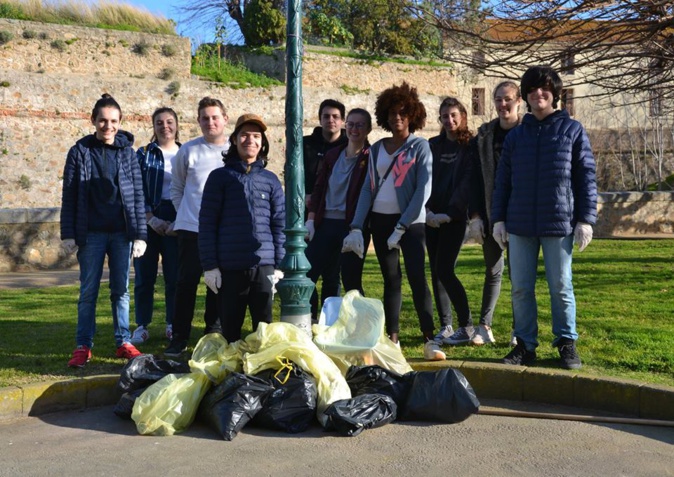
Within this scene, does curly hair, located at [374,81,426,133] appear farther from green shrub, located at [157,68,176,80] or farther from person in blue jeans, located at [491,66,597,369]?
green shrub, located at [157,68,176,80]

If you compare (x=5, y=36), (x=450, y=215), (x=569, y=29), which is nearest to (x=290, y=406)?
(x=450, y=215)

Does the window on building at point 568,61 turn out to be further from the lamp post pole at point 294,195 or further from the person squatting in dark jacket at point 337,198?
the lamp post pole at point 294,195

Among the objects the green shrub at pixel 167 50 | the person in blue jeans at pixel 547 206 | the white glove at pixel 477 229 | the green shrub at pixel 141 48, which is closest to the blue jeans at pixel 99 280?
the white glove at pixel 477 229

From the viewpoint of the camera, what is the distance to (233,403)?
514 cm

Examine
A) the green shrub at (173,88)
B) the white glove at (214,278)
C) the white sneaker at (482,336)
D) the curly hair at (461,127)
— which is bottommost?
the white sneaker at (482,336)

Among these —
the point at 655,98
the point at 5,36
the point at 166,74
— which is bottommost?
the point at 655,98

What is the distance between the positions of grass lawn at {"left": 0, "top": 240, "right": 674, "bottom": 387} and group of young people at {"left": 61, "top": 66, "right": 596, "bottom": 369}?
10.3 inches

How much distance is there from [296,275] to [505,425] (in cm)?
190

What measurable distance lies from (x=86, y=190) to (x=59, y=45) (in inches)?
889

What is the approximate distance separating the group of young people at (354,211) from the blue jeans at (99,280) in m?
0.01

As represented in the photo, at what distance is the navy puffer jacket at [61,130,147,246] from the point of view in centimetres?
655

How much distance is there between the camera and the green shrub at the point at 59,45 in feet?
89.8

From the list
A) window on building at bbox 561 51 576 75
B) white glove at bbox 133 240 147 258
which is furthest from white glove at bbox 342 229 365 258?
window on building at bbox 561 51 576 75

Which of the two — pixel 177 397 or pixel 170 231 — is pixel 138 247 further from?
pixel 177 397
